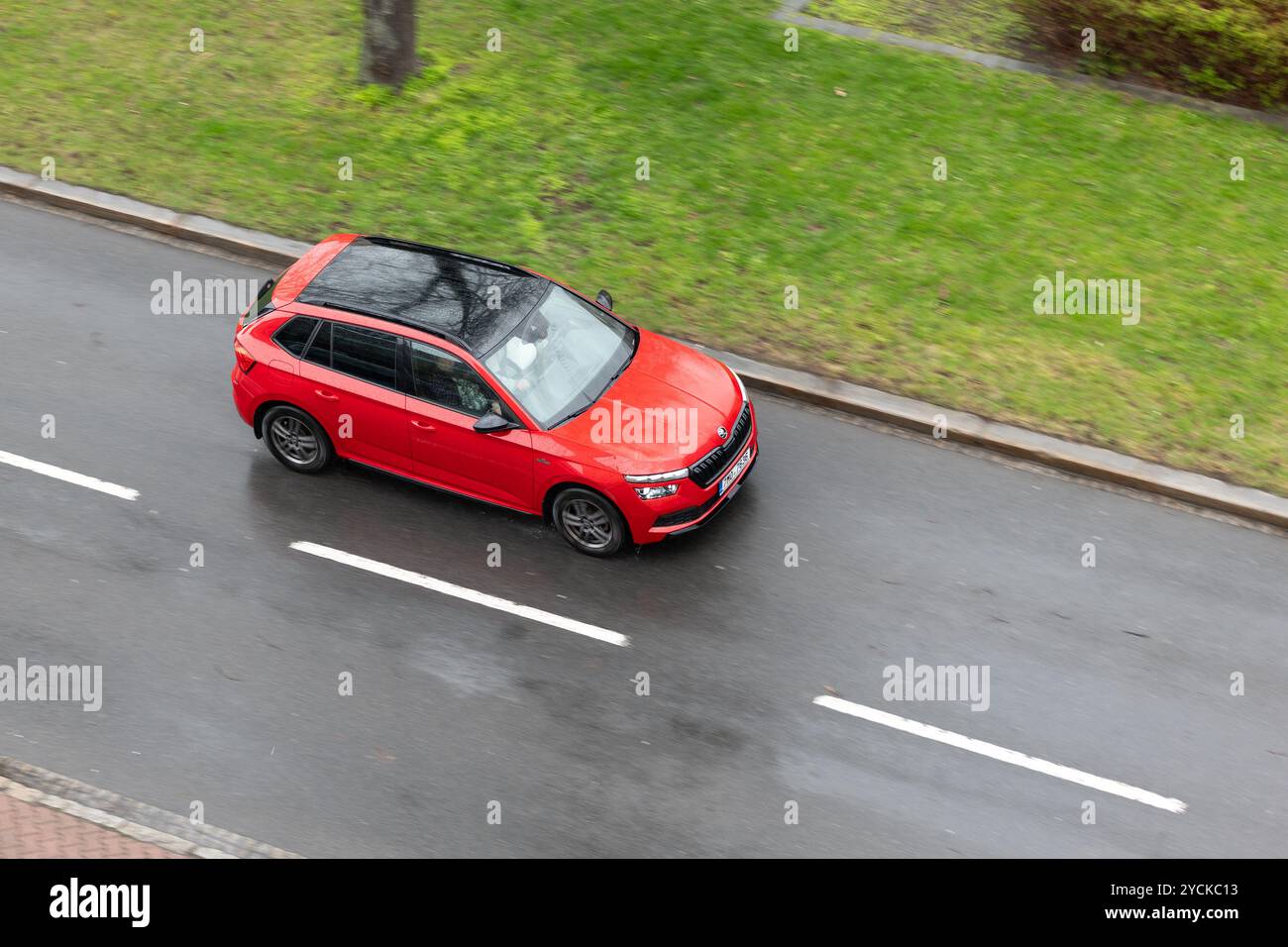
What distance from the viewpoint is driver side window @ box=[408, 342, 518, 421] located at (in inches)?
414

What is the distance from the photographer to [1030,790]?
9367 millimetres

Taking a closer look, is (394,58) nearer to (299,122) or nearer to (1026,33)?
(299,122)

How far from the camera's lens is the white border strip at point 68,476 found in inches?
450

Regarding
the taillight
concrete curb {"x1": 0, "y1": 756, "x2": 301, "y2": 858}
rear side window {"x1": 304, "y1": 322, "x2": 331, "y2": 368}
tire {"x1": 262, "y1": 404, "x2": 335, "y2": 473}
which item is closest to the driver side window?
rear side window {"x1": 304, "y1": 322, "x2": 331, "y2": 368}

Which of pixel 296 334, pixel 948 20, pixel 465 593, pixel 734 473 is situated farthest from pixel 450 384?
pixel 948 20

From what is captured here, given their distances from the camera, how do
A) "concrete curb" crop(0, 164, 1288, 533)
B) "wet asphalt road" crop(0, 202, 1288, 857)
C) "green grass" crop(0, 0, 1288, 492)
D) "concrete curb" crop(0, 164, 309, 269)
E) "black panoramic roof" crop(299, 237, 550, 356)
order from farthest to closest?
1. "concrete curb" crop(0, 164, 309, 269)
2. "green grass" crop(0, 0, 1288, 492)
3. "concrete curb" crop(0, 164, 1288, 533)
4. "black panoramic roof" crop(299, 237, 550, 356)
5. "wet asphalt road" crop(0, 202, 1288, 857)

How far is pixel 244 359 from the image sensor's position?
11.2 meters

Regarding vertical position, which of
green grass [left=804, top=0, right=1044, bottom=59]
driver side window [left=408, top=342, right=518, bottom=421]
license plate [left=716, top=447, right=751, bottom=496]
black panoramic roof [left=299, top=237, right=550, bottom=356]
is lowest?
license plate [left=716, top=447, right=751, bottom=496]

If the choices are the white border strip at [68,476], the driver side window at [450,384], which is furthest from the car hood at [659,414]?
the white border strip at [68,476]

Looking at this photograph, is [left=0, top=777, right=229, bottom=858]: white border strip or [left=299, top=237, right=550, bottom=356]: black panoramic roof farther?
[left=299, top=237, right=550, bottom=356]: black panoramic roof

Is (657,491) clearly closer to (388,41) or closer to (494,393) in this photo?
(494,393)

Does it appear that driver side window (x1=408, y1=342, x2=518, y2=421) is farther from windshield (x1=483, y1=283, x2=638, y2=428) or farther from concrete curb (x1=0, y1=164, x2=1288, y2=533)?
concrete curb (x1=0, y1=164, x2=1288, y2=533)

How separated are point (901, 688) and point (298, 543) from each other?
16.7 ft

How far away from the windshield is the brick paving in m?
4.25
